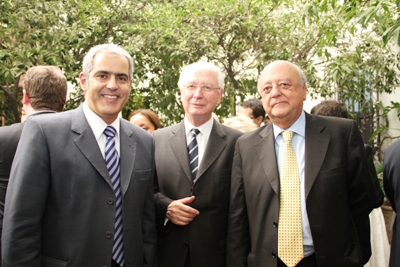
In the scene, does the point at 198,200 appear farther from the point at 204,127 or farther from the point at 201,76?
the point at 201,76

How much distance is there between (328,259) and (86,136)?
185cm

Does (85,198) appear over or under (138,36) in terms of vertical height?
under

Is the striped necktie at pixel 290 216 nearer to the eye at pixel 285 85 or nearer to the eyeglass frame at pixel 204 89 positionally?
the eye at pixel 285 85

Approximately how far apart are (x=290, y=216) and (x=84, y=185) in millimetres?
1449

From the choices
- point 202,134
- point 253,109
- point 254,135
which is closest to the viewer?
point 254,135

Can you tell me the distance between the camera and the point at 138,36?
837 centimetres

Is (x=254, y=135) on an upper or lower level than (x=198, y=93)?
lower

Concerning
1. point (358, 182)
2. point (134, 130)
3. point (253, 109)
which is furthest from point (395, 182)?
point (253, 109)

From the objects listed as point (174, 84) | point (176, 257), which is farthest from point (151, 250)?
point (174, 84)

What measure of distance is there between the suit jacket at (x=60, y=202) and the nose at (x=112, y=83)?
0.93 feet

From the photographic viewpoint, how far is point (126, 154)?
9.89 feet

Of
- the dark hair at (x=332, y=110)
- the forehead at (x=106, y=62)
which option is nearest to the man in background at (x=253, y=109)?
the dark hair at (x=332, y=110)

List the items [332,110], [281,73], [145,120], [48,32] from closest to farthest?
[281,73] < [332,110] < [145,120] < [48,32]

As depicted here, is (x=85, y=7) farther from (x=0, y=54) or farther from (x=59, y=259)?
(x=59, y=259)
